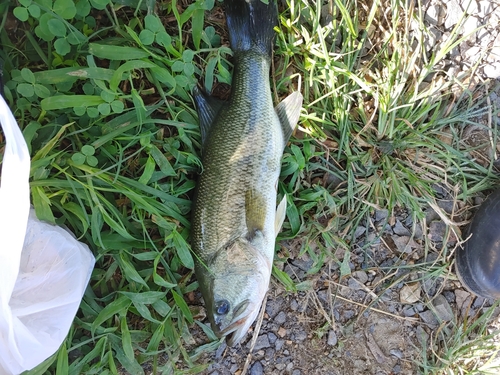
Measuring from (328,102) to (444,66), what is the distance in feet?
2.34

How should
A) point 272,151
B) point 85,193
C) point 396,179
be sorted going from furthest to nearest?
point 396,179 < point 272,151 < point 85,193

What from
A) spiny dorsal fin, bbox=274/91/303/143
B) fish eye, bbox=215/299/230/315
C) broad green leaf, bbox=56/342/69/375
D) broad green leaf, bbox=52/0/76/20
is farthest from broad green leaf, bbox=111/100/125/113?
broad green leaf, bbox=56/342/69/375

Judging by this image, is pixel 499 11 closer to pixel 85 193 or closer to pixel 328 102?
pixel 328 102

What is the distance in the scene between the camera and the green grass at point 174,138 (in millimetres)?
1993

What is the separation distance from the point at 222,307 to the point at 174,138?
87 centimetres

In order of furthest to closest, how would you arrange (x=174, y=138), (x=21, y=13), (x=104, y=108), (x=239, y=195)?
(x=174, y=138) → (x=239, y=195) → (x=104, y=108) → (x=21, y=13)

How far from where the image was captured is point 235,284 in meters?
2.02

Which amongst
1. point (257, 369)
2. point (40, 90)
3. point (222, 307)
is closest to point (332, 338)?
point (257, 369)

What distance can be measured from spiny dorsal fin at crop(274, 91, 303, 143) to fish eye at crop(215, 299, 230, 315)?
2.91 ft

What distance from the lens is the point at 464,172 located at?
2.48m

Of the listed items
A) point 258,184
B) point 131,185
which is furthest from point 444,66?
point 131,185

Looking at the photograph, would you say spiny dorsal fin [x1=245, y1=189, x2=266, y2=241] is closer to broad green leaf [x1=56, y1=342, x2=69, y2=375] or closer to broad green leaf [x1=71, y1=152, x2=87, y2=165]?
broad green leaf [x1=71, y1=152, x2=87, y2=165]

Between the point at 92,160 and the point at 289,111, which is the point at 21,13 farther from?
the point at 289,111

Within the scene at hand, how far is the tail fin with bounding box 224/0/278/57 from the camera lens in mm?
2186
